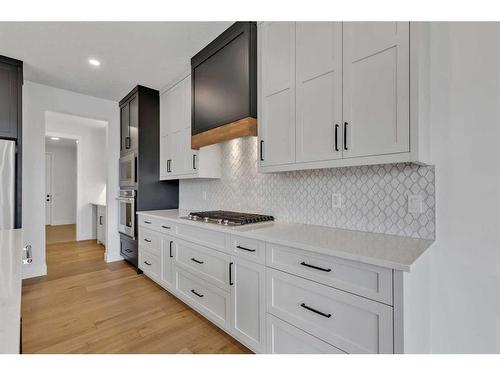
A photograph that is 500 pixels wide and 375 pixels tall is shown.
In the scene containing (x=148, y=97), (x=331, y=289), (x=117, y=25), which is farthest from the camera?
(x=148, y=97)

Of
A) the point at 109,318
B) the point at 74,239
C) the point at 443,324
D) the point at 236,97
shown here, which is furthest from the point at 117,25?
the point at 74,239

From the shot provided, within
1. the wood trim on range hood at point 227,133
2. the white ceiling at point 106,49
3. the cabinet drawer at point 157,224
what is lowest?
the cabinet drawer at point 157,224

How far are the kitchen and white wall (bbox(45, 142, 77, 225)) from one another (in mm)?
5590

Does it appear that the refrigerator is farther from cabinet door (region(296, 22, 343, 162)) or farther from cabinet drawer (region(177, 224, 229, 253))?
cabinet door (region(296, 22, 343, 162))

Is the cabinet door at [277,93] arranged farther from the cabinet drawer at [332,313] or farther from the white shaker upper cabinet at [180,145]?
the white shaker upper cabinet at [180,145]

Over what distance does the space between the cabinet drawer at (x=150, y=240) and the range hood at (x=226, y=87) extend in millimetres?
1139

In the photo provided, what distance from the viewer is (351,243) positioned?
136 cm

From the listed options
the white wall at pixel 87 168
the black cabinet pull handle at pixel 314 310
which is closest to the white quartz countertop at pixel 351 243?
the black cabinet pull handle at pixel 314 310

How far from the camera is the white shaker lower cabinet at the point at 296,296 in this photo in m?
1.07

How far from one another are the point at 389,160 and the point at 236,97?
134cm

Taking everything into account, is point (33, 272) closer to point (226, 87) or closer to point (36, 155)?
point (36, 155)

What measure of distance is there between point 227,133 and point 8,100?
2439 millimetres

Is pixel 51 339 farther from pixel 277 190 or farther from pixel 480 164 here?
pixel 480 164

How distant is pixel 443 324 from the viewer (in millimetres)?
1401
